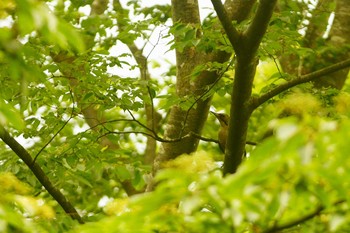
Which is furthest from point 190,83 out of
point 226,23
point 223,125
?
point 226,23

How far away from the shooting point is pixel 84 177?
3006 mm

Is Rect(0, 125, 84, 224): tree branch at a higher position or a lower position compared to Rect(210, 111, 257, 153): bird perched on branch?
higher

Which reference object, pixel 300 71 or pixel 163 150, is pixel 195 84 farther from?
pixel 300 71

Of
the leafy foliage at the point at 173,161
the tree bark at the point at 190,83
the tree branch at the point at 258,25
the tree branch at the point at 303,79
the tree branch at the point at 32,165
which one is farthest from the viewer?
the tree bark at the point at 190,83

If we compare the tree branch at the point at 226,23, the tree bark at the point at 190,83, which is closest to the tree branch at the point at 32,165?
the tree bark at the point at 190,83

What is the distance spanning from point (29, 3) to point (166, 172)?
40 centimetres

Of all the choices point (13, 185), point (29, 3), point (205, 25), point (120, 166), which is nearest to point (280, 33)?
point (205, 25)

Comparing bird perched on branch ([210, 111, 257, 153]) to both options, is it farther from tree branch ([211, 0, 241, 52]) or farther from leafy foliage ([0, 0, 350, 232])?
tree branch ([211, 0, 241, 52])

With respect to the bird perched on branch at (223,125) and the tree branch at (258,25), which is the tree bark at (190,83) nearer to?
the bird perched on branch at (223,125)

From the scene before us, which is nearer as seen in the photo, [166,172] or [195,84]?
[166,172]

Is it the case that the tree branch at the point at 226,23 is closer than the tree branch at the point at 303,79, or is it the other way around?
the tree branch at the point at 226,23

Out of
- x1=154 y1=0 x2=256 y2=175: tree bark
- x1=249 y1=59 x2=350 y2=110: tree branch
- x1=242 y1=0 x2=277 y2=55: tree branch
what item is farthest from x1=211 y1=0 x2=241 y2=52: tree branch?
x1=154 y1=0 x2=256 y2=175: tree bark

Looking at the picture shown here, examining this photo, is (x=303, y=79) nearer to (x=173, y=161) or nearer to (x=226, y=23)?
(x=226, y=23)

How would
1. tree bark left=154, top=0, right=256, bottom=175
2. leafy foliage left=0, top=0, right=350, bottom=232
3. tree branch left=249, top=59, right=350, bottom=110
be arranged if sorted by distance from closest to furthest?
leafy foliage left=0, top=0, right=350, bottom=232 → tree branch left=249, top=59, right=350, bottom=110 → tree bark left=154, top=0, right=256, bottom=175
